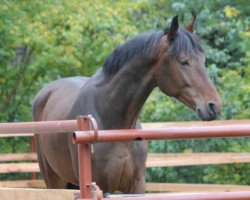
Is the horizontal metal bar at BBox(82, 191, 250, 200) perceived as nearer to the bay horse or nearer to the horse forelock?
the bay horse

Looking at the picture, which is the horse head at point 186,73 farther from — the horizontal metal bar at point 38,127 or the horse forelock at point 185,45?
the horizontal metal bar at point 38,127

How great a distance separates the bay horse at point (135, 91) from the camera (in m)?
5.76

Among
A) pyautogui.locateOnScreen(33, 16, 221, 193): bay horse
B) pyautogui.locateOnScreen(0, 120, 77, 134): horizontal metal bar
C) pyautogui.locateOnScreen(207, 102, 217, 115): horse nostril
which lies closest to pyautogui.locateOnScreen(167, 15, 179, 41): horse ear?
pyautogui.locateOnScreen(33, 16, 221, 193): bay horse

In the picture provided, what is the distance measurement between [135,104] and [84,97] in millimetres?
575

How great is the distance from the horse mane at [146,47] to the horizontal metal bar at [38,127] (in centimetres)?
168

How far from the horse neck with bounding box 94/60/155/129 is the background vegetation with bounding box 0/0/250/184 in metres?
5.38

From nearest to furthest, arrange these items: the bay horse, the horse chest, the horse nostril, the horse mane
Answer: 1. the horse nostril
2. the bay horse
3. the horse mane
4. the horse chest

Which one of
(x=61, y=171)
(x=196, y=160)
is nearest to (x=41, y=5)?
(x=196, y=160)

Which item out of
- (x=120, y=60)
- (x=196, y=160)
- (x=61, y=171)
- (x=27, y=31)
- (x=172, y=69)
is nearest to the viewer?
(x=172, y=69)

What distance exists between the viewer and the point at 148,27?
13805 mm

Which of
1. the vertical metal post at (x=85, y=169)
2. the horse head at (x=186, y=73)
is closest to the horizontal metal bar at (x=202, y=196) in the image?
the vertical metal post at (x=85, y=169)

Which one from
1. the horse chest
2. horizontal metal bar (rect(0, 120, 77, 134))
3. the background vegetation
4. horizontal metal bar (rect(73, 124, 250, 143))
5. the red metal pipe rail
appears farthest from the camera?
the background vegetation

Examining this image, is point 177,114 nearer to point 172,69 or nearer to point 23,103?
point 23,103

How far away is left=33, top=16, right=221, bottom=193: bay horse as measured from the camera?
576 cm
